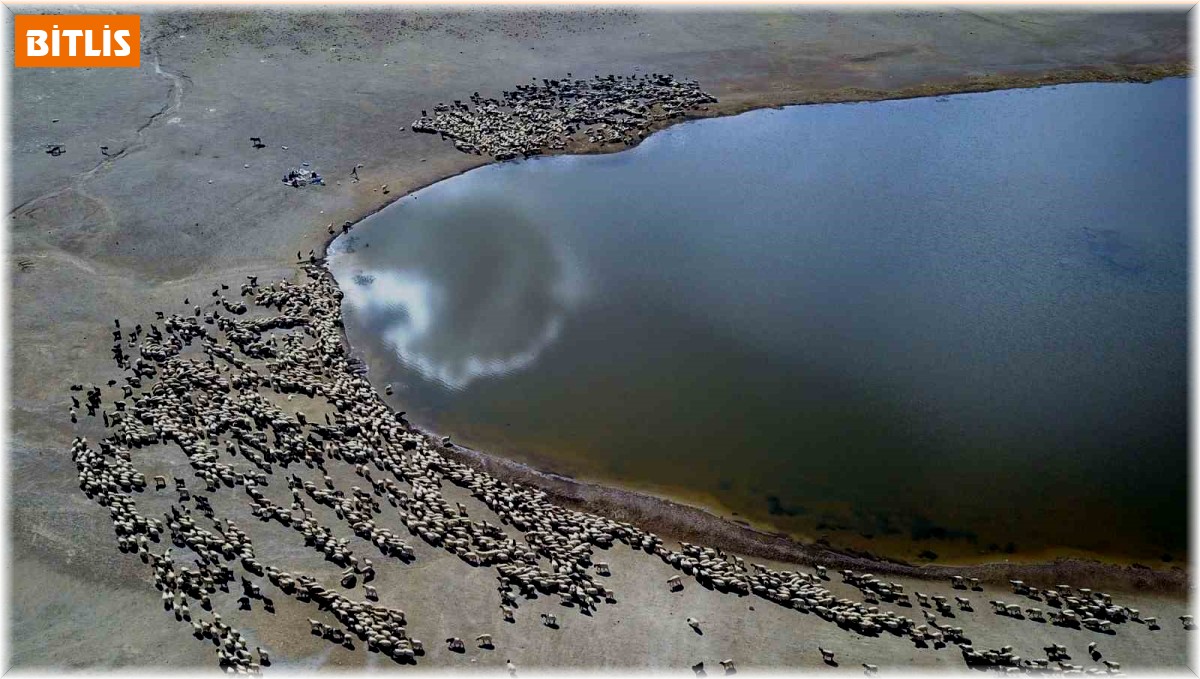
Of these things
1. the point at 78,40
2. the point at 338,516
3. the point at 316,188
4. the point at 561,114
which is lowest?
the point at 338,516

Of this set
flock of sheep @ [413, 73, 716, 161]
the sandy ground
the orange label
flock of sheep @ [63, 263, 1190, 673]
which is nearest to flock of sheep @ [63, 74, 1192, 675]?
flock of sheep @ [63, 263, 1190, 673]

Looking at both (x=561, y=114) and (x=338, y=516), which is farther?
(x=561, y=114)

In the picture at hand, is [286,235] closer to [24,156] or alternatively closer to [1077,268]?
[24,156]

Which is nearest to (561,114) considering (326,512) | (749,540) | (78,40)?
(326,512)

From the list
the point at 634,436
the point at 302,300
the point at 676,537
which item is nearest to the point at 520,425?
the point at 634,436

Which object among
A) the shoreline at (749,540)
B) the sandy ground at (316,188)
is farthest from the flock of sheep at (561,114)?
the shoreline at (749,540)

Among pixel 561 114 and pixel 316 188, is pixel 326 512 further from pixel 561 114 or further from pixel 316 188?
pixel 561 114
